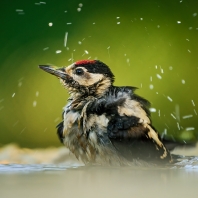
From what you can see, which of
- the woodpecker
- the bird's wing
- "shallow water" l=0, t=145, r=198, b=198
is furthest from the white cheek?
"shallow water" l=0, t=145, r=198, b=198

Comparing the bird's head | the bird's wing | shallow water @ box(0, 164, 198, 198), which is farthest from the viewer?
the bird's head

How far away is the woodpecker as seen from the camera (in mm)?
1831

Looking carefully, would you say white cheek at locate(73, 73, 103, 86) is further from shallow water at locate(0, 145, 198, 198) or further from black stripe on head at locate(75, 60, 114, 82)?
shallow water at locate(0, 145, 198, 198)

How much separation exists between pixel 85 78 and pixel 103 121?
0.87 ft

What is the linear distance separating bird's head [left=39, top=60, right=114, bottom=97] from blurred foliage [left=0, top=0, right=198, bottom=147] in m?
0.09

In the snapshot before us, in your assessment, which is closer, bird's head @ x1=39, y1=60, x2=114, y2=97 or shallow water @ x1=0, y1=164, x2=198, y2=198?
shallow water @ x1=0, y1=164, x2=198, y2=198

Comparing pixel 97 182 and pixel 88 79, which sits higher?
pixel 88 79

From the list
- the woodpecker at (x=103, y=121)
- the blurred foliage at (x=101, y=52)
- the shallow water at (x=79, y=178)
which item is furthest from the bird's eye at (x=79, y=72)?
the shallow water at (x=79, y=178)

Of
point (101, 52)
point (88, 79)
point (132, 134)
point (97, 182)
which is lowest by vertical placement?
point (97, 182)

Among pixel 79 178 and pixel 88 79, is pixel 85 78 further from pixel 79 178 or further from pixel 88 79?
pixel 79 178

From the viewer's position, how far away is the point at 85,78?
6.55ft

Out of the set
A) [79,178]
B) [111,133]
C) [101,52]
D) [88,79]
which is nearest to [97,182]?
[79,178]

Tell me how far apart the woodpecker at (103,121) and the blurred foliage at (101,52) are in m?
0.12

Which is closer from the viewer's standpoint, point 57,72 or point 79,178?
point 79,178
